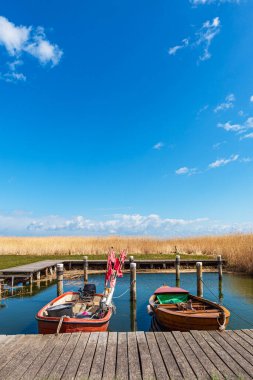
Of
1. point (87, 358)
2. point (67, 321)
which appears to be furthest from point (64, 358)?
point (67, 321)

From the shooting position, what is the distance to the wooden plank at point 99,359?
18.6 ft

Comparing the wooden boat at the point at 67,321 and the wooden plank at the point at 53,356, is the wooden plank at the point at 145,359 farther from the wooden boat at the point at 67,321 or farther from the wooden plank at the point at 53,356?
the wooden plank at the point at 53,356

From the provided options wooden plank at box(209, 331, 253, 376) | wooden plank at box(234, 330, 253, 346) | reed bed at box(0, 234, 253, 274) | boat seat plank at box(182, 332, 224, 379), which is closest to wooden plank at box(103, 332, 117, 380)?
boat seat plank at box(182, 332, 224, 379)

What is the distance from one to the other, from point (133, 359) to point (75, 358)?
3.95 ft

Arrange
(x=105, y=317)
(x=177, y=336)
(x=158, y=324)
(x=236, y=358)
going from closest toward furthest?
(x=236, y=358), (x=177, y=336), (x=105, y=317), (x=158, y=324)

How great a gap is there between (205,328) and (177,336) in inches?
64.0

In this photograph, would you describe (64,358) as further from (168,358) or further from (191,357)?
(191,357)

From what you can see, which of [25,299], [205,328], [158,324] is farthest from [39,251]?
[205,328]

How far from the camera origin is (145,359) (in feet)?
20.9

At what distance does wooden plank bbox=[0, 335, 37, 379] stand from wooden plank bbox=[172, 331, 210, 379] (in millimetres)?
3443

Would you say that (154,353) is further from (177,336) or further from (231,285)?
(231,285)

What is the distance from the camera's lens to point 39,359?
6.38 m

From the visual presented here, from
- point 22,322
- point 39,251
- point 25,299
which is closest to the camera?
point 22,322

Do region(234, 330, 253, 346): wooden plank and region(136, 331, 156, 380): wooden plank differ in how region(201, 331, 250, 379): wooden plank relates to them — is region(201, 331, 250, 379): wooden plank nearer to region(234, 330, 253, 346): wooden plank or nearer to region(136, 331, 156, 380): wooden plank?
region(234, 330, 253, 346): wooden plank
